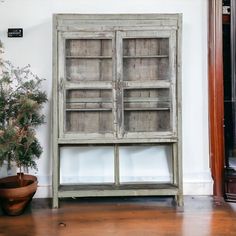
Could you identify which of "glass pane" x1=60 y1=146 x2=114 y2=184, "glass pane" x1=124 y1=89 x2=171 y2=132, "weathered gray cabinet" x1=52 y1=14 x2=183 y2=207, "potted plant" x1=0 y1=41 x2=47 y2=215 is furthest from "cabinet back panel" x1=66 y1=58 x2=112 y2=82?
"glass pane" x1=60 y1=146 x2=114 y2=184

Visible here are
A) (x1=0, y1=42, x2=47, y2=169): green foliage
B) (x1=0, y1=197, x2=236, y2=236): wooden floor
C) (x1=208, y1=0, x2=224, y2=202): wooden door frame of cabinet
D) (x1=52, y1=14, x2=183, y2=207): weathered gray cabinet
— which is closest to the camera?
(x1=0, y1=197, x2=236, y2=236): wooden floor

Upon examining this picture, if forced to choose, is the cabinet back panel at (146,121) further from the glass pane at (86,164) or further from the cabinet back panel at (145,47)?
the cabinet back panel at (145,47)

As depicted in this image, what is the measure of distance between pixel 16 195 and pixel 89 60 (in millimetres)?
1322

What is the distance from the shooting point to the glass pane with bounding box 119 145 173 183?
322 cm

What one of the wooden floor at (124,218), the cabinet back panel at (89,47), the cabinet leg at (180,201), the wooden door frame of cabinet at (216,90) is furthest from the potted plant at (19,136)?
the wooden door frame of cabinet at (216,90)

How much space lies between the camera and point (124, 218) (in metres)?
2.63

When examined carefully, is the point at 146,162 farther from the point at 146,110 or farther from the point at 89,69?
the point at 89,69

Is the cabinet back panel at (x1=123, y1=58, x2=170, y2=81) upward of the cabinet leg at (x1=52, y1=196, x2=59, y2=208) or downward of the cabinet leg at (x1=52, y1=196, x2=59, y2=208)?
upward

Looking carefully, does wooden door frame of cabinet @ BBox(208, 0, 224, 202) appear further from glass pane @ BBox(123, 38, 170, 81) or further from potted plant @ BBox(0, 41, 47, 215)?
potted plant @ BBox(0, 41, 47, 215)

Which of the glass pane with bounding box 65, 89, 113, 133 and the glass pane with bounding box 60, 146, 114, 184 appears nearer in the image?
the glass pane with bounding box 65, 89, 113, 133

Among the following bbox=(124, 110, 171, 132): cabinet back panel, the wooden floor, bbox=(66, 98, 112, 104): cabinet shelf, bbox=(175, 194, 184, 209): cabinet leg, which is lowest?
the wooden floor

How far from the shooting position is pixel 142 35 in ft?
9.27

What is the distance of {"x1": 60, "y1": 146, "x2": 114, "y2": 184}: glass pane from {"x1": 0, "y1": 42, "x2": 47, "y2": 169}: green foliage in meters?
0.33

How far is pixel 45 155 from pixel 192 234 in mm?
1611
